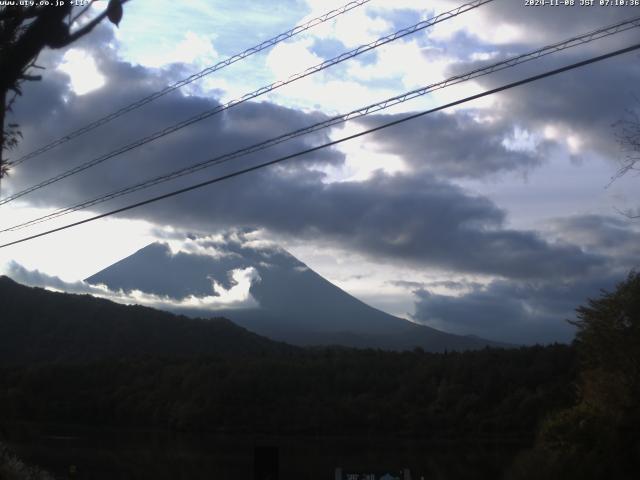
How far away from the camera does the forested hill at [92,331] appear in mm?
90875

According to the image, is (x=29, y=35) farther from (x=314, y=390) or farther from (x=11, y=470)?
(x=314, y=390)

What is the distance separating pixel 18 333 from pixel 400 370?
4383cm

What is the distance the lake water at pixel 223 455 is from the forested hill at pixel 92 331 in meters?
25.2

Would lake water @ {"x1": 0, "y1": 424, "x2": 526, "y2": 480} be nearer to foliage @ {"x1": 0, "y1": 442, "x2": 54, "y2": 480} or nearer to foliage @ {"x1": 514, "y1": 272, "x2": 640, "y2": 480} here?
foliage @ {"x1": 0, "y1": 442, "x2": 54, "y2": 480}

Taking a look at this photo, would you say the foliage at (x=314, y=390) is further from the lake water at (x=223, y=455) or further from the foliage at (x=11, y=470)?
the foliage at (x=11, y=470)

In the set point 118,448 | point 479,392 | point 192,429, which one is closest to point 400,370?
point 479,392

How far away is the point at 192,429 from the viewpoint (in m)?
70.6

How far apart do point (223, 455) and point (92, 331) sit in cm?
5739

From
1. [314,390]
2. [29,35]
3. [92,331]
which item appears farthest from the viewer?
[92,331]

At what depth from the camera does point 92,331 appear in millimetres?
99188

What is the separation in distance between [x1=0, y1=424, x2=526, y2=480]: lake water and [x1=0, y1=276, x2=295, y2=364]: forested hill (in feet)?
82.7

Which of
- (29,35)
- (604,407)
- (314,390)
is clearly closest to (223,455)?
(604,407)

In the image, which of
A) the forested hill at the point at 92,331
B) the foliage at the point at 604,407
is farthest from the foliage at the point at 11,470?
the forested hill at the point at 92,331

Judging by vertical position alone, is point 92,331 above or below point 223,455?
above
